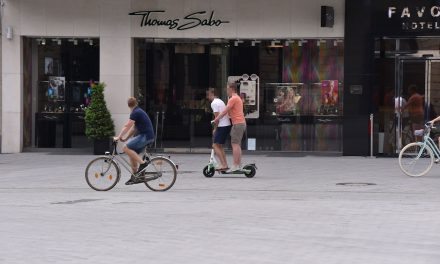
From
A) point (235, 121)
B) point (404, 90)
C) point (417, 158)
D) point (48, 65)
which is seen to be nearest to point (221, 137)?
point (235, 121)

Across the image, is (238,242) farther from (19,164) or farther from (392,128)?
(392,128)

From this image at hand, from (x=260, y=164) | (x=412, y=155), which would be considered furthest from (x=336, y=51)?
(x=412, y=155)

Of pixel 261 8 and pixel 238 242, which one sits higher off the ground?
pixel 261 8

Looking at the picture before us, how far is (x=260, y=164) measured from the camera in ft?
72.3

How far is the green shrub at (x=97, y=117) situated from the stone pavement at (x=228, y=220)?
514 centimetres

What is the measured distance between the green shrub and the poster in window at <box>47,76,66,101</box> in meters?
1.73

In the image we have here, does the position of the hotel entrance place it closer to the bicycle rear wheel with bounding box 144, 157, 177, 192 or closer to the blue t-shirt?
the bicycle rear wheel with bounding box 144, 157, 177, 192

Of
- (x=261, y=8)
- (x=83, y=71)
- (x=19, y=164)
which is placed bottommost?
(x=19, y=164)

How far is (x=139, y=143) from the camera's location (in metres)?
16.1

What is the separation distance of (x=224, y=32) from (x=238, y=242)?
51.8ft

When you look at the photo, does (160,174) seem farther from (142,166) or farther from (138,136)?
(138,136)

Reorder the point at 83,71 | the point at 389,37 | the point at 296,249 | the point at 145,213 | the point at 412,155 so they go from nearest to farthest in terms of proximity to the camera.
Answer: the point at 296,249
the point at 145,213
the point at 412,155
the point at 389,37
the point at 83,71

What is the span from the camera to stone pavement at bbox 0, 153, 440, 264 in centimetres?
927

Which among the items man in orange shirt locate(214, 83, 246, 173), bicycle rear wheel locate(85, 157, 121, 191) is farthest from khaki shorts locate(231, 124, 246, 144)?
bicycle rear wheel locate(85, 157, 121, 191)
